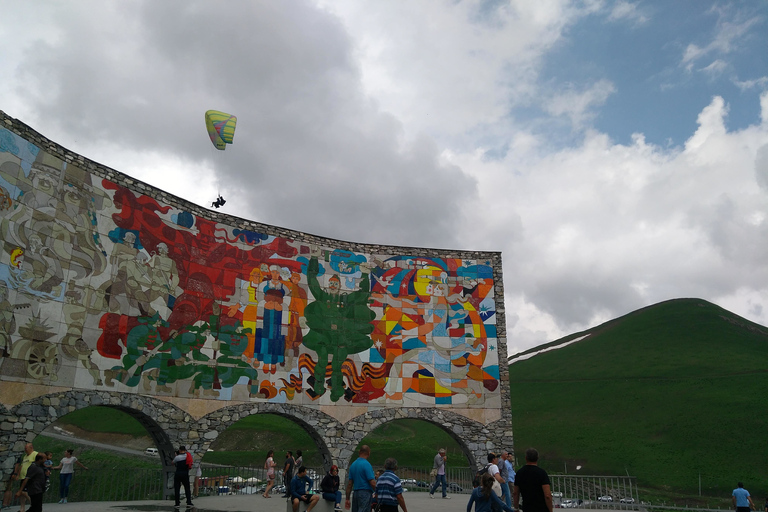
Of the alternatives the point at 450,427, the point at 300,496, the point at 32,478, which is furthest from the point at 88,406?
the point at 450,427

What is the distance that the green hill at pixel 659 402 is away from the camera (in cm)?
4328

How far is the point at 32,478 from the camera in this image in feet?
38.4

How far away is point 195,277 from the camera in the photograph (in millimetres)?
23062

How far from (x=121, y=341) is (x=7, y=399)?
4.13 meters

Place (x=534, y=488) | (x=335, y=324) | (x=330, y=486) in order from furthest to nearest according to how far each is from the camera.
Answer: (x=335, y=324) < (x=330, y=486) < (x=534, y=488)

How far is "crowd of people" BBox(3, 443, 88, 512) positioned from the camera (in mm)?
11672

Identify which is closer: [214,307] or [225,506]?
[225,506]

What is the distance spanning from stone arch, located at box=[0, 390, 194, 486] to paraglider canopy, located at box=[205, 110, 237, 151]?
10.5 meters

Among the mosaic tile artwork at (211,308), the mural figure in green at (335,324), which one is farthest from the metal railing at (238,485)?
the mural figure in green at (335,324)

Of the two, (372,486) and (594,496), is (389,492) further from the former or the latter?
(594,496)

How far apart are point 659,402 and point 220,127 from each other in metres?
53.8

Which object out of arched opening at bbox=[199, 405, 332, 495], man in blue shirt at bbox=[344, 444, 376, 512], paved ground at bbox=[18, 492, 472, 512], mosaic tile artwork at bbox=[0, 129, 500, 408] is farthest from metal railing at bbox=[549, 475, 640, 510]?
man in blue shirt at bbox=[344, 444, 376, 512]

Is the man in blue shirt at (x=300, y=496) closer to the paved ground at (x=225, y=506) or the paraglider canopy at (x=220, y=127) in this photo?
the paved ground at (x=225, y=506)

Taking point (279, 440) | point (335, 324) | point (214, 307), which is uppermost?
point (214, 307)
